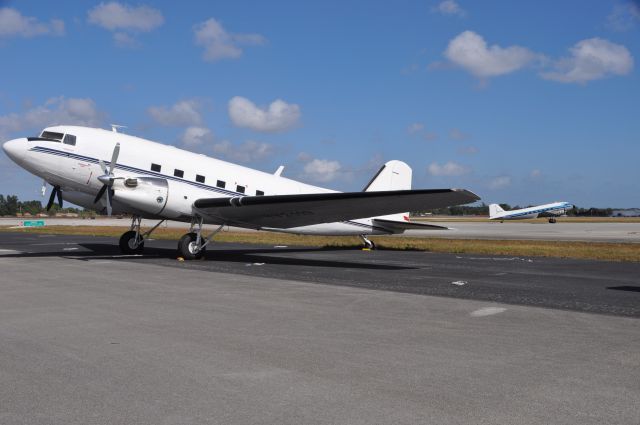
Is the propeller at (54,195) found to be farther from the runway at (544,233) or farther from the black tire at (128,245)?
the runway at (544,233)

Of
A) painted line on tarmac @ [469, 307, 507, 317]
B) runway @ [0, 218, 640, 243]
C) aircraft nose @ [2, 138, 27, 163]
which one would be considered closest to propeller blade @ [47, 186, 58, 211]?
aircraft nose @ [2, 138, 27, 163]

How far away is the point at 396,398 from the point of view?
5438mm

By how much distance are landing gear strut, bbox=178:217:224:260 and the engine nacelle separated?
5.18ft

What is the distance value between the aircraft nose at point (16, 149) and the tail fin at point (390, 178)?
15881 millimetres

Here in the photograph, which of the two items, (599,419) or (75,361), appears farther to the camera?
(75,361)

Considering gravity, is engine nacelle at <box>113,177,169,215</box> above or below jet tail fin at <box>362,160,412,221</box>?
below

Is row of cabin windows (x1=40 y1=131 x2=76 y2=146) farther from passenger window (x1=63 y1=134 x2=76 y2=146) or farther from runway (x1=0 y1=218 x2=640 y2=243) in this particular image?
runway (x1=0 y1=218 x2=640 y2=243)

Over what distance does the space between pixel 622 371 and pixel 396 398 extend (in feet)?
9.40

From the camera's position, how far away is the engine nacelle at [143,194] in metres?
20.8

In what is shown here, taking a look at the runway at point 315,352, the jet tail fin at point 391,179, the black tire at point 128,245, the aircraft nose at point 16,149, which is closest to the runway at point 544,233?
the jet tail fin at point 391,179

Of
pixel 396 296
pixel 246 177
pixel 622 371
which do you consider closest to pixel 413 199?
pixel 396 296

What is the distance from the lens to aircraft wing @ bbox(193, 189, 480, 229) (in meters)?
18.0

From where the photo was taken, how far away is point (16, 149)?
20.9 metres

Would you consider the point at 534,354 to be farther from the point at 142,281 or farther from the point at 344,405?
the point at 142,281
